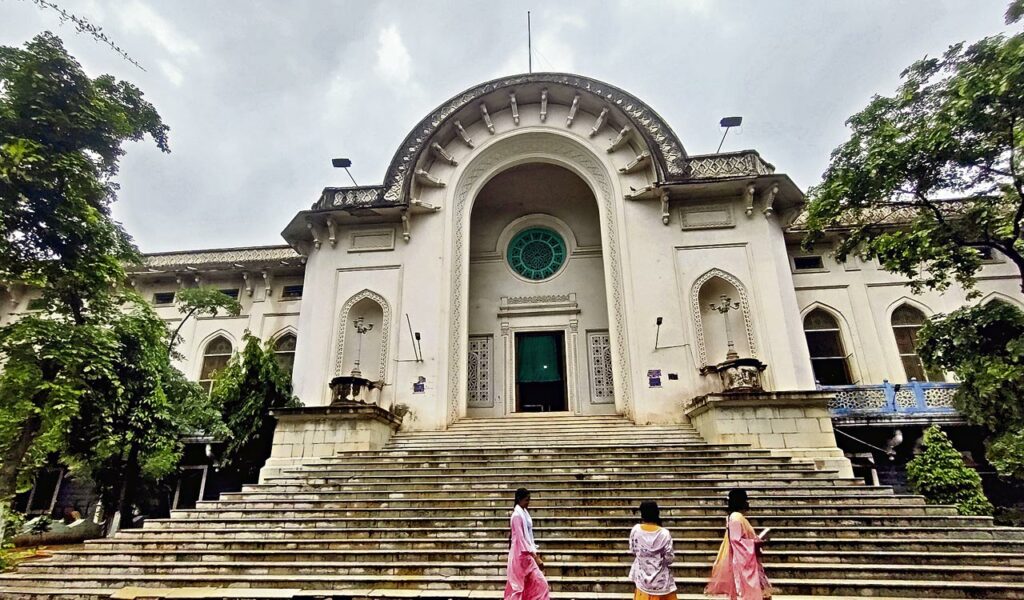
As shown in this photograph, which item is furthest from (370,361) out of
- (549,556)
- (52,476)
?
(52,476)

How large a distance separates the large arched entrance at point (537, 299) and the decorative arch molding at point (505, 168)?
691 mm

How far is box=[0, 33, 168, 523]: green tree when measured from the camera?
21.9ft

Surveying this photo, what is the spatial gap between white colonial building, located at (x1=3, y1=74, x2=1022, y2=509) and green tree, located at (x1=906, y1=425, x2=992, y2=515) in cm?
144

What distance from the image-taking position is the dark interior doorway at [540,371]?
13.6 m

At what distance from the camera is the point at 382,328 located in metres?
12.1

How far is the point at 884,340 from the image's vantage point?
12391mm

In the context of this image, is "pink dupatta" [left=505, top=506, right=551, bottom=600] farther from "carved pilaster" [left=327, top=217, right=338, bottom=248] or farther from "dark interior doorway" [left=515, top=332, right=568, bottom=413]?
"carved pilaster" [left=327, top=217, right=338, bottom=248]

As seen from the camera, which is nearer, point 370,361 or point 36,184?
point 36,184

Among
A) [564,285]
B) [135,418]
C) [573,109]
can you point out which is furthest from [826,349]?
[135,418]

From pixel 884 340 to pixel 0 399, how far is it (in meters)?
17.8

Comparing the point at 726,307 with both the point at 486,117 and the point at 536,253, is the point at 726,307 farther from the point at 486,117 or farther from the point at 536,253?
the point at 486,117

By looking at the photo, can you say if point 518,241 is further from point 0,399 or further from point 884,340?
point 0,399

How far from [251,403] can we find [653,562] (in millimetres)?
9809

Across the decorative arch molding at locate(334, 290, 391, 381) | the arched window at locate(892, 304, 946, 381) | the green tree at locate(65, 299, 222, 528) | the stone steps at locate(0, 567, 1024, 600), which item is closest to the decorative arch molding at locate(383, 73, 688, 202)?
the decorative arch molding at locate(334, 290, 391, 381)
